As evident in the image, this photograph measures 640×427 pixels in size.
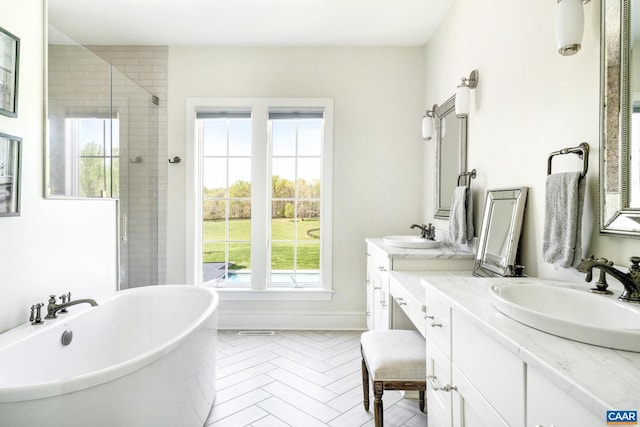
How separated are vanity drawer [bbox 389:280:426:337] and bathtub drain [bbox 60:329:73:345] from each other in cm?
176

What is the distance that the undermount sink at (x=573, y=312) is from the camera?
712 millimetres

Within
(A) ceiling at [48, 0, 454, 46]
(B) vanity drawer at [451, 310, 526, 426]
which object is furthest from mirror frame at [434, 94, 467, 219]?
(B) vanity drawer at [451, 310, 526, 426]

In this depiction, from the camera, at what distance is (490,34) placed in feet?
6.59

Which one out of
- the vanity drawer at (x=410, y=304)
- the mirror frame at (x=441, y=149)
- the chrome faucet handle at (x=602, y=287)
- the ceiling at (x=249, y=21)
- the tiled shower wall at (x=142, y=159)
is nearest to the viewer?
the chrome faucet handle at (x=602, y=287)

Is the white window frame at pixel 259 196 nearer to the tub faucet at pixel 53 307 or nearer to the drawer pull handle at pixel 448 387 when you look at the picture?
the tub faucet at pixel 53 307

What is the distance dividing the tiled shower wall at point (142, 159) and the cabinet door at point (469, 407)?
2662 millimetres

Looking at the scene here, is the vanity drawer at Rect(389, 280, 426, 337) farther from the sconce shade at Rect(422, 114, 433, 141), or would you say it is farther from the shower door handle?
the shower door handle

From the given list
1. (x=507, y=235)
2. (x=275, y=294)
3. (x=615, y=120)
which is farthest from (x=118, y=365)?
(x=275, y=294)

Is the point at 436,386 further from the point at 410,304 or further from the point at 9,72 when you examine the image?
the point at 9,72

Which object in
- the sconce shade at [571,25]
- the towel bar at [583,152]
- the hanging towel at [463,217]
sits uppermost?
the sconce shade at [571,25]

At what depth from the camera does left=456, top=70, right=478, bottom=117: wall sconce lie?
218 centimetres

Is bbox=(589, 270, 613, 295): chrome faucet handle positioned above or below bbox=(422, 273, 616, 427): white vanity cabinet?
above

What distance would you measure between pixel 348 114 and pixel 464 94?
1.31 meters

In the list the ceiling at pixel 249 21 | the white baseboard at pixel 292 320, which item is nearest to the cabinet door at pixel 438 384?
the white baseboard at pixel 292 320
